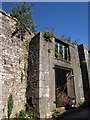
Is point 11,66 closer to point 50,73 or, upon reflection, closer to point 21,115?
point 50,73

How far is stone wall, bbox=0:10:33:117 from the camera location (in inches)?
325

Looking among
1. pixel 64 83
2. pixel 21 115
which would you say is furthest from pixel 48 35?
pixel 21 115

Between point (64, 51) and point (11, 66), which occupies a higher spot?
point (64, 51)

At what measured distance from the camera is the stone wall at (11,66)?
8250 mm

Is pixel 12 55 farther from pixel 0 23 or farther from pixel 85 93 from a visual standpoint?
pixel 85 93

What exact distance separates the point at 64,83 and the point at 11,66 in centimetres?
537

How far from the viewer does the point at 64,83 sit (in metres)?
12.7

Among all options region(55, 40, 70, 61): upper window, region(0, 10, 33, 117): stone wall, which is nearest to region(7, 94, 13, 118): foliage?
region(0, 10, 33, 117): stone wall

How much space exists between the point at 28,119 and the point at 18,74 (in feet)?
8.28

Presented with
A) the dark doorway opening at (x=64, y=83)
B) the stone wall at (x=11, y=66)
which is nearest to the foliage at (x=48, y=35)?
the stone wall at (x=11, y=66)

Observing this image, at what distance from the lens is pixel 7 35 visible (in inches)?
355

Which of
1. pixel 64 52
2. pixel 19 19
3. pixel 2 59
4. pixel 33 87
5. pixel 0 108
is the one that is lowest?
pixel 0 108

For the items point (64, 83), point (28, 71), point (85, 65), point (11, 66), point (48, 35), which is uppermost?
point (48, 35)

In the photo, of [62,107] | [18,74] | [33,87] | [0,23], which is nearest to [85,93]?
[62,107]
